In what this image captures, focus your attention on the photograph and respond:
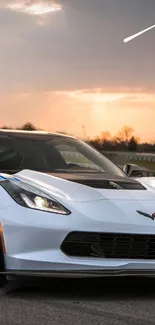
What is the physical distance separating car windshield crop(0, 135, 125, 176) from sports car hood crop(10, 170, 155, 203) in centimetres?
39

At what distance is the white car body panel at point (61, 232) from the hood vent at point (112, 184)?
44 cm

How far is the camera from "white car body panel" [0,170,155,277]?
5.41m

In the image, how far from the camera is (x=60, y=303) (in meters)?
5.25

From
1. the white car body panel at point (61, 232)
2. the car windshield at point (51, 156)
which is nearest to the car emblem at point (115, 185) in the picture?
the white car body panel at point (61, 232)

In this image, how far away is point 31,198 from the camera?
5.66m

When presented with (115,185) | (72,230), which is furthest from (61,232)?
(115,185)

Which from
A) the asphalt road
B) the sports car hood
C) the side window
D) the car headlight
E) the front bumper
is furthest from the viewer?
the side window

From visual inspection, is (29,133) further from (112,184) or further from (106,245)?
(106,245)

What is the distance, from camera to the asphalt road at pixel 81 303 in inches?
187

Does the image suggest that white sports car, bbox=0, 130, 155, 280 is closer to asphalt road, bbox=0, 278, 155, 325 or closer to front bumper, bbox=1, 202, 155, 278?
front bumper, bbox=1, 202, 155, 278

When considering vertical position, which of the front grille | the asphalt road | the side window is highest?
the side window

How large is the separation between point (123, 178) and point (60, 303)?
72.6 inches

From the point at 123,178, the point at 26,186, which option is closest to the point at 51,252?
the point at 26,186

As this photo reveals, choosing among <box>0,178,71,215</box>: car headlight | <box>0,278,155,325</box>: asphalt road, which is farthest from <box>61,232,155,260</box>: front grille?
<box>0,278,155,325</box>: asphalt road
